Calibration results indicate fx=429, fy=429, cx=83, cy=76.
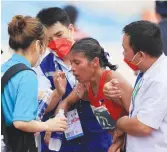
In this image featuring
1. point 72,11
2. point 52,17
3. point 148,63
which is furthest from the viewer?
point 72,11

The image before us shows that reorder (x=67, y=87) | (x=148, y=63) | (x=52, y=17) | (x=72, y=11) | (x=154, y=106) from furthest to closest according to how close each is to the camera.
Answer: (x=72, y=11) < (x=52, y=17) < (x=67, y=87) < (x=148, y=63) < (x=154, y=106)

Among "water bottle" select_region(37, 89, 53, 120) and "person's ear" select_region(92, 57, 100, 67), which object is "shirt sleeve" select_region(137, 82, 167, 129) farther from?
"water bottle" select_region(37, 89, 53, 120)

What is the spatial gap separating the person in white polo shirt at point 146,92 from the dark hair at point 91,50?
12.0 inches

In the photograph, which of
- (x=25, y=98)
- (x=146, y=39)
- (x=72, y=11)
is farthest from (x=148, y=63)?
(x=72, y=11)

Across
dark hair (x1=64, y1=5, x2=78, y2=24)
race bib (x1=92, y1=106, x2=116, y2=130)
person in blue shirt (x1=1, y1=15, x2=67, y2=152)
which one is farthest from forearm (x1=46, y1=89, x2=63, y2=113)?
dark hair (x1=64, y1=5, x2=78, y2=24)

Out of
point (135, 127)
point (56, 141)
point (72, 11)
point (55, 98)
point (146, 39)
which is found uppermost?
point (146, 39)

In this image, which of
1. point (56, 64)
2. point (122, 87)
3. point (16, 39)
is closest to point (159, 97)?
point (122, 87)

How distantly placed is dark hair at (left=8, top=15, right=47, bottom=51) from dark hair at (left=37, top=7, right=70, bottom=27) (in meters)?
0.71

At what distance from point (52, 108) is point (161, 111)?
89 cm

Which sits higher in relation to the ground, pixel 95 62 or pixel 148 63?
pixel 148 63

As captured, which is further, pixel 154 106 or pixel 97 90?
pixel 97 90

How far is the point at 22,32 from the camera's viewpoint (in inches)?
83.4

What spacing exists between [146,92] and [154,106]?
0.26ft

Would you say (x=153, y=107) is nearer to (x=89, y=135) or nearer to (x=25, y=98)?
(x=25, y=98)
